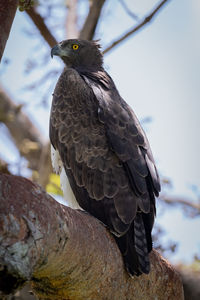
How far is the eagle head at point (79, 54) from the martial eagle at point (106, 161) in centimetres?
95

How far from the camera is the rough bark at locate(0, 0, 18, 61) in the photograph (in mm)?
5132

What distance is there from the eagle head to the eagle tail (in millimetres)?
3472

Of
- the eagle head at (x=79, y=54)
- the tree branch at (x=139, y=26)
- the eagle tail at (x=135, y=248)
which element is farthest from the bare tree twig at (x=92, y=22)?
Answer: the eagle tail at (x=135, y=248)

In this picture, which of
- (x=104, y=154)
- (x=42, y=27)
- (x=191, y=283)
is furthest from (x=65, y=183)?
(x=42, y=27)

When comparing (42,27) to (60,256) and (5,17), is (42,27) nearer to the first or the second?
(5,17)

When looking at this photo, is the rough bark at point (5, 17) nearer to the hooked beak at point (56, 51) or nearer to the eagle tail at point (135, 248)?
the eagle tail at point (135, 248)

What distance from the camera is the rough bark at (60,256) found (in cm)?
379

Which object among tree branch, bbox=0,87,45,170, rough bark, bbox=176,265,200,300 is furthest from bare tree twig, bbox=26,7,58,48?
rough bark, bbox=176,265,200,300

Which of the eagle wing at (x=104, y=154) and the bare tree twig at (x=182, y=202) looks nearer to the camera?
the eagle wing at (x=104, y=154)

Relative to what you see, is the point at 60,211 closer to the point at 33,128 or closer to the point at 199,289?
the point at 199,289

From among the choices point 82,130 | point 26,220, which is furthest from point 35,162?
point 26,220

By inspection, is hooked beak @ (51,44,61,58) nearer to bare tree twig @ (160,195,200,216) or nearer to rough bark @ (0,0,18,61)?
rough bark @ (0,0,18,61)

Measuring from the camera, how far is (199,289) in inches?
204

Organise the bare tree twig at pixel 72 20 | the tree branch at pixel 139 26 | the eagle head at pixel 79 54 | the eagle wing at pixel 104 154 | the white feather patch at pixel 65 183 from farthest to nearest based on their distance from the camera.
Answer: the bare tree twig at pixel 72 20, the tree branch at pixel 139 26, the eagle head at pixel 79 54, the white feather patch at pixel 65 183, the eagle wing at pixel 104 154
